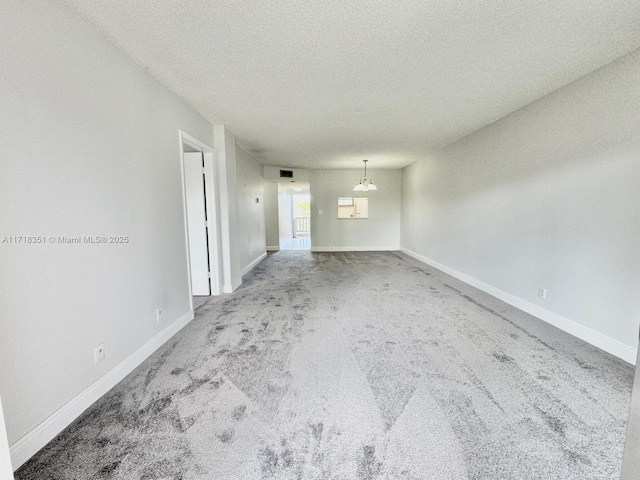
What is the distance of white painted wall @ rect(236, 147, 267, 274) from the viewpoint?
5.47 m

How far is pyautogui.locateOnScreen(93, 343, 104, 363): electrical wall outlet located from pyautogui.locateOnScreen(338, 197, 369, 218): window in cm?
725

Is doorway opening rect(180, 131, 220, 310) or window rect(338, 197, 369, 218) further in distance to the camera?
window rect(338, 197, 369, 218)

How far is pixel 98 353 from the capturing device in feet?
6.34

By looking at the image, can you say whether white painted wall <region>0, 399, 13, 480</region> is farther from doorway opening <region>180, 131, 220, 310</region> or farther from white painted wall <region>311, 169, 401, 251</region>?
white painted wall <region>311, 169, 401, 251</region>

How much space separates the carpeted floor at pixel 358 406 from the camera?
1402mm

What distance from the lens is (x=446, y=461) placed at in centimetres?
142

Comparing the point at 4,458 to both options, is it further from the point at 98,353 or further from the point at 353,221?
the point at 353,221

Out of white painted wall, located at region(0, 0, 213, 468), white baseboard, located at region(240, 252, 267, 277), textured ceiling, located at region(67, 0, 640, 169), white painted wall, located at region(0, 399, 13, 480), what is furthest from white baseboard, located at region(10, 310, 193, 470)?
white baseboard, located at region(240, 252, 267, 277)

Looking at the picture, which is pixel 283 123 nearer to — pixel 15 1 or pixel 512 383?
pixel 15 1

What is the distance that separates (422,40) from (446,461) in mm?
2734

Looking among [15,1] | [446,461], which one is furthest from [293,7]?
[446,461]

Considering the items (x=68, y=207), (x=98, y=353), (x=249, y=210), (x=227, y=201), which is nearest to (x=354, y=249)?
(x=249, y=210)

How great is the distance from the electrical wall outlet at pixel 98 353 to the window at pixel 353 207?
23.8 ft

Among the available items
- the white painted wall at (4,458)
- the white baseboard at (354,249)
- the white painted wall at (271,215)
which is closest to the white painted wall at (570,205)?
the white painted wall at (4,458)
